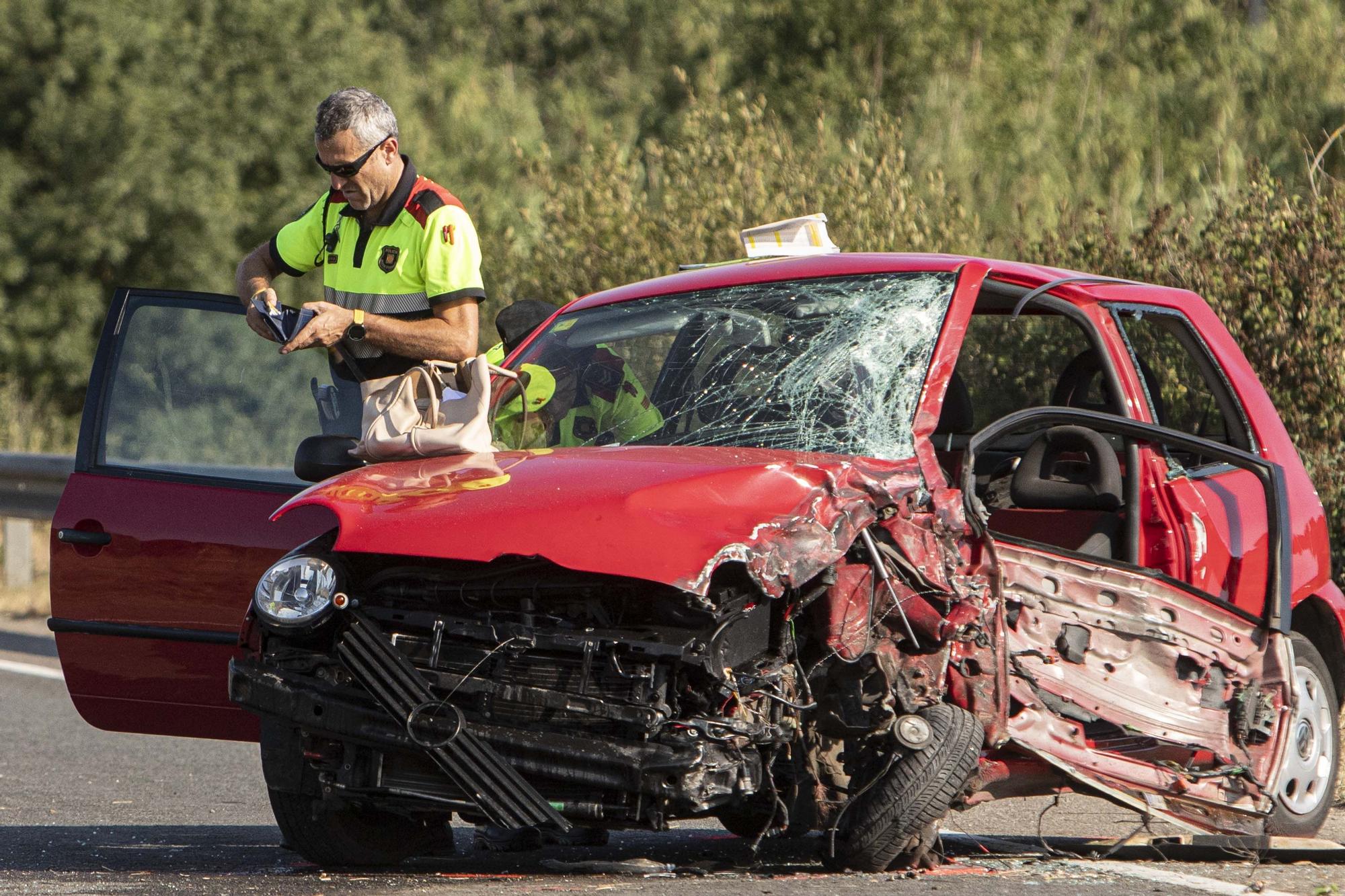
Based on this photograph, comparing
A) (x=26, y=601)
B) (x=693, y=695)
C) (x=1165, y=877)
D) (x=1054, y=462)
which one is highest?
(x=1054, y=462)

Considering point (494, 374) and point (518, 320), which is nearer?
point (494, 374)

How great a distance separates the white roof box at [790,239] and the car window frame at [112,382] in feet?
5.70

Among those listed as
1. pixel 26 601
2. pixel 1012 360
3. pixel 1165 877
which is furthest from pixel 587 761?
pixel 26 601

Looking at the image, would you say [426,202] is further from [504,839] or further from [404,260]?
[504,839]

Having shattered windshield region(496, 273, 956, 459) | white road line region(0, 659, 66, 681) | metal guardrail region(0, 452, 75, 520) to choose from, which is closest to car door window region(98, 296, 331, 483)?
shattered windshield region(496, 273, 956, 459)

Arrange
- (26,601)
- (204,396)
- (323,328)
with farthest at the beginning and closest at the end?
(26,601) → (204,396) → (323,328)

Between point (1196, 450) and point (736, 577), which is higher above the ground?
point (1196, 450)

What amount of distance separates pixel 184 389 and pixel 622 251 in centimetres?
701

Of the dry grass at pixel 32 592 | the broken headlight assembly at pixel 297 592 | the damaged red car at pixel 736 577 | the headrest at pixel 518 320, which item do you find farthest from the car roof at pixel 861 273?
the dry grass at pixel 32 592

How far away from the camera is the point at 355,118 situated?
576 cm

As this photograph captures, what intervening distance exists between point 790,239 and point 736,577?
8.36 ft

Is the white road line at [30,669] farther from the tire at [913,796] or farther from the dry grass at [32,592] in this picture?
the tire at [913,796]

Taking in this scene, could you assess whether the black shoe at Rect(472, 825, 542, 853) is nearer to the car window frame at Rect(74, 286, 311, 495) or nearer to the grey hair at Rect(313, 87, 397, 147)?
the car window frame at Rect(74, 286, 311, 495)

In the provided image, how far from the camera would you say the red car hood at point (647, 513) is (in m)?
4.20
